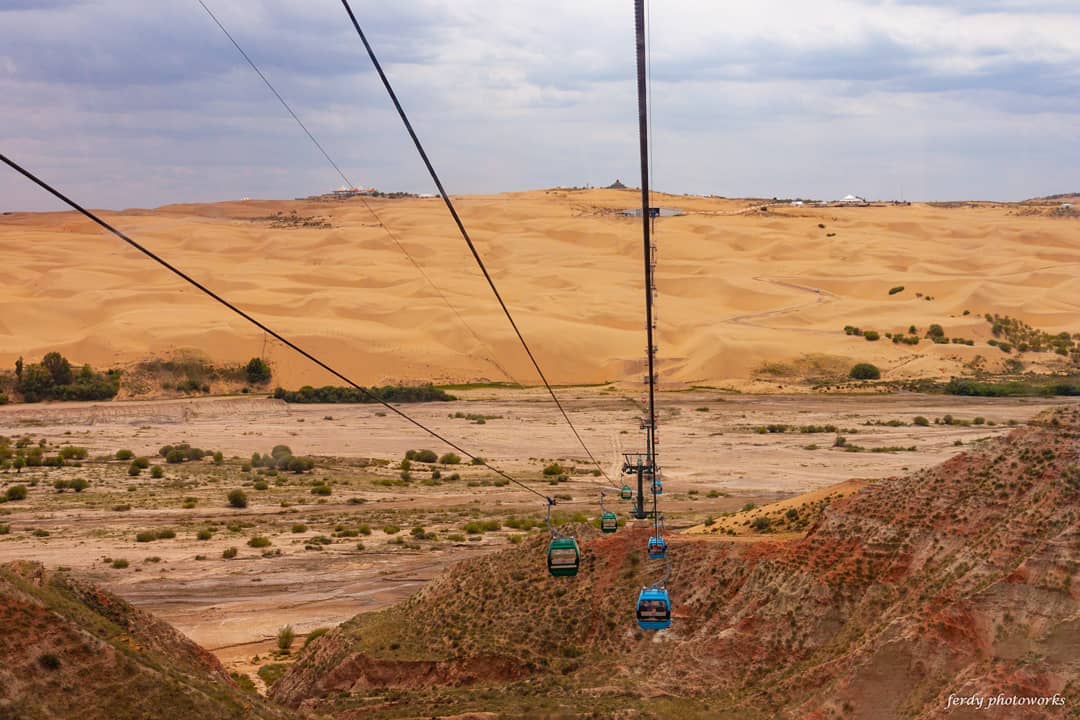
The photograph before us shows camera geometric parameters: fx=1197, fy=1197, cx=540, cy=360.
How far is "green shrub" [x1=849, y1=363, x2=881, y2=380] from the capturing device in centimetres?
9012

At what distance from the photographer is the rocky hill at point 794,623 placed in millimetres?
18453

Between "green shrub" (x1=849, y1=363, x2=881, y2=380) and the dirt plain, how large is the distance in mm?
7272

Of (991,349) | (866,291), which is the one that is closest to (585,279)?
(866,291)

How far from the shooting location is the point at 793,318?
112 m

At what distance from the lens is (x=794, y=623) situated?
2236 cm

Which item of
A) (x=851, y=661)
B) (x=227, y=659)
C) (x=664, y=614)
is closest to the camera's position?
Result: (x=664, y=614)

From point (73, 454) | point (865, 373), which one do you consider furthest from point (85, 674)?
point (865, 373)

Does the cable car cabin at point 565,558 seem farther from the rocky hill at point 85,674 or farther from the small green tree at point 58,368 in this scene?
the small green tree at point 58,368

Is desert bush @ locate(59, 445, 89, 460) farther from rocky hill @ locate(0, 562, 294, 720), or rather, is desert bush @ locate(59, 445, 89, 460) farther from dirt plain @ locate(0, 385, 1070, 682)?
rocky hill @ locate(0, 562, 294, 720)

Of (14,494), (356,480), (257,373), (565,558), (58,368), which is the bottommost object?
(356,480)

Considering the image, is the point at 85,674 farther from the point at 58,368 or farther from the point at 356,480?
the point at 58,368

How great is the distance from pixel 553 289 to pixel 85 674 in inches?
4677

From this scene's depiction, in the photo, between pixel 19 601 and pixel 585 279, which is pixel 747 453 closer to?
pixel 19 601

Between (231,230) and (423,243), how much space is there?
114 feet
